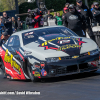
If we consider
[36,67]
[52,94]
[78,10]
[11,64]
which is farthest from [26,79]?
[78,10]

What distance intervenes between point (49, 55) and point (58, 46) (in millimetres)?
370

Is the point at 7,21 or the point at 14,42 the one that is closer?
the point at 14,42

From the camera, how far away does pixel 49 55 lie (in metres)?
7.03

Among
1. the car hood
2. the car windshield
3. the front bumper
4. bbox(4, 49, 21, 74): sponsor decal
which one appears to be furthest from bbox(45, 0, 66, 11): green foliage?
the front bumper

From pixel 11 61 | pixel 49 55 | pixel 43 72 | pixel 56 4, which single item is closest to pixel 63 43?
pixel 49 55

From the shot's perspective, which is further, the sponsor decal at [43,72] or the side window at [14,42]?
the side window at [14,42]

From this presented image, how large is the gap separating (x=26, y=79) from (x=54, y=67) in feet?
5.07

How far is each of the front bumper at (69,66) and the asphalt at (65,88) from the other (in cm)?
20

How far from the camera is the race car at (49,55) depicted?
704cm

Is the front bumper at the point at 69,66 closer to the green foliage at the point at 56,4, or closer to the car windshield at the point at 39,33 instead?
the car windshield at the point at 39,33

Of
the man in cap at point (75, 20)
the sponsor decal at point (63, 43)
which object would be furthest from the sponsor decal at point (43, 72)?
the man in cap at point (75, 20)

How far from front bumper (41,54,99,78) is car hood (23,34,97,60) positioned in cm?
17

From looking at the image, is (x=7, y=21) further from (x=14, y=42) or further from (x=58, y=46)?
(x=58, y=46)

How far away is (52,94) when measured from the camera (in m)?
5.81
